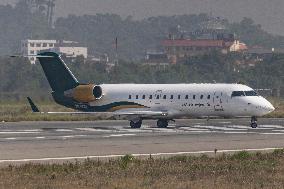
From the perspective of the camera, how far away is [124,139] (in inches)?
1783

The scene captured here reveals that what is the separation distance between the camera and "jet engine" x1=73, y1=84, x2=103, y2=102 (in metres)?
60.6

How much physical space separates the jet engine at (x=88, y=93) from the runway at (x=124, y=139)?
1.95 m

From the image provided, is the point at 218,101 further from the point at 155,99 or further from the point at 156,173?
the point at 156,173

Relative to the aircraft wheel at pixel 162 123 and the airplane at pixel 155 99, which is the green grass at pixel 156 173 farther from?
the aircraft wheel at pixel 162 123

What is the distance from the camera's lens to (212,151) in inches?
1495

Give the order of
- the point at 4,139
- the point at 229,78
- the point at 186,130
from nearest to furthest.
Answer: the point at 4,139 → the point at 186,130 → the point at 229,78

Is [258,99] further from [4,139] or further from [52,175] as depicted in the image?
[52,175]

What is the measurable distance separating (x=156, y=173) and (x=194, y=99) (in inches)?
1117

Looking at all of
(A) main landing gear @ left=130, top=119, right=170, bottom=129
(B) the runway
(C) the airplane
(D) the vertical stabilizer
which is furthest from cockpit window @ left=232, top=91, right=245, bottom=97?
(D) the vertical stabilizer

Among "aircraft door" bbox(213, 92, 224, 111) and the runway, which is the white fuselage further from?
the runway

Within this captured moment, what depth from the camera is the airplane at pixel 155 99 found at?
55.9 m

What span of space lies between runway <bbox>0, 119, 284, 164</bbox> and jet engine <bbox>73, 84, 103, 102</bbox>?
6.40 ft

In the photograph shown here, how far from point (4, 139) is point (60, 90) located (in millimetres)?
15823

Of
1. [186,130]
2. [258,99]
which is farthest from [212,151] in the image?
[258,99]
